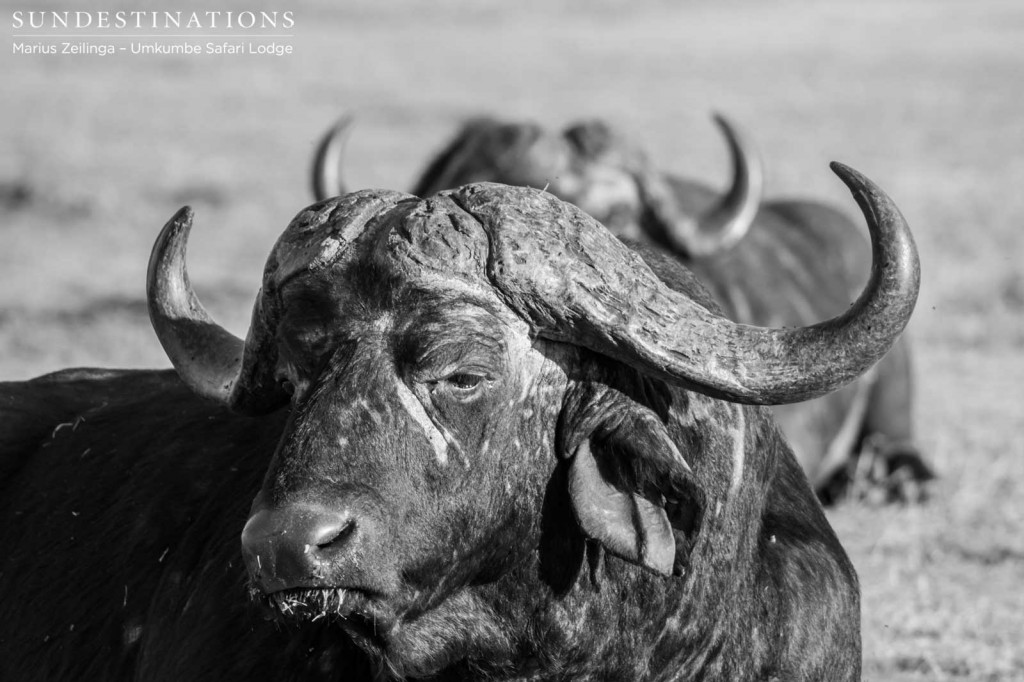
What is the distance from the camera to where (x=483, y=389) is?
10.2 ft

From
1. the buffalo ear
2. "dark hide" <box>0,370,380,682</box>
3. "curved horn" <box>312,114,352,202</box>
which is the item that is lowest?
"dark hide" <box>0,370,380,682</box>

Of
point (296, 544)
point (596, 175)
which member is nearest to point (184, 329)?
point (296, 544)

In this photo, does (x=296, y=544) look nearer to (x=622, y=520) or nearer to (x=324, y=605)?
(x=324, y=605)

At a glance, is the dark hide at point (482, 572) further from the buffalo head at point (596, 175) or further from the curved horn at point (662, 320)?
the buffalo head at point (596, 175)

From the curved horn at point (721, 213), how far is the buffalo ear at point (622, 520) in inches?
194

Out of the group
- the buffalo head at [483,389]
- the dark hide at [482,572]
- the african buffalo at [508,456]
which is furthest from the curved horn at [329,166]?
the buffalo head at [483,389]

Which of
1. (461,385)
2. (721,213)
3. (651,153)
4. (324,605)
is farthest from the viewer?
(651,153)

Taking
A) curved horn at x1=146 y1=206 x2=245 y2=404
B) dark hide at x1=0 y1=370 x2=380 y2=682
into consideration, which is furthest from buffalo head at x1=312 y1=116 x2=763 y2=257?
curved horn at x1=146 y1=206 x2=245 y2=404

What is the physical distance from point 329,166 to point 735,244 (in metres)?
2.09

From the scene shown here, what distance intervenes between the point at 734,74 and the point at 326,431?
941 inches

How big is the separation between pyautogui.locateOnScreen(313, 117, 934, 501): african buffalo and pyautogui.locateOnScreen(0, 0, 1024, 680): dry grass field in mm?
357

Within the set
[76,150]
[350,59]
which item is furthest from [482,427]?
[350,59]

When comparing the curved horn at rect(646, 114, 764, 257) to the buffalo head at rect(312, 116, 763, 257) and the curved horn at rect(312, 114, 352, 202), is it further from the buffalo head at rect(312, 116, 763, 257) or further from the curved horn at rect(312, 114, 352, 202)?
the curved horn at rect(312, 114, 352, 202)

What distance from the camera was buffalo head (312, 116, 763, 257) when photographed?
7695 mm
